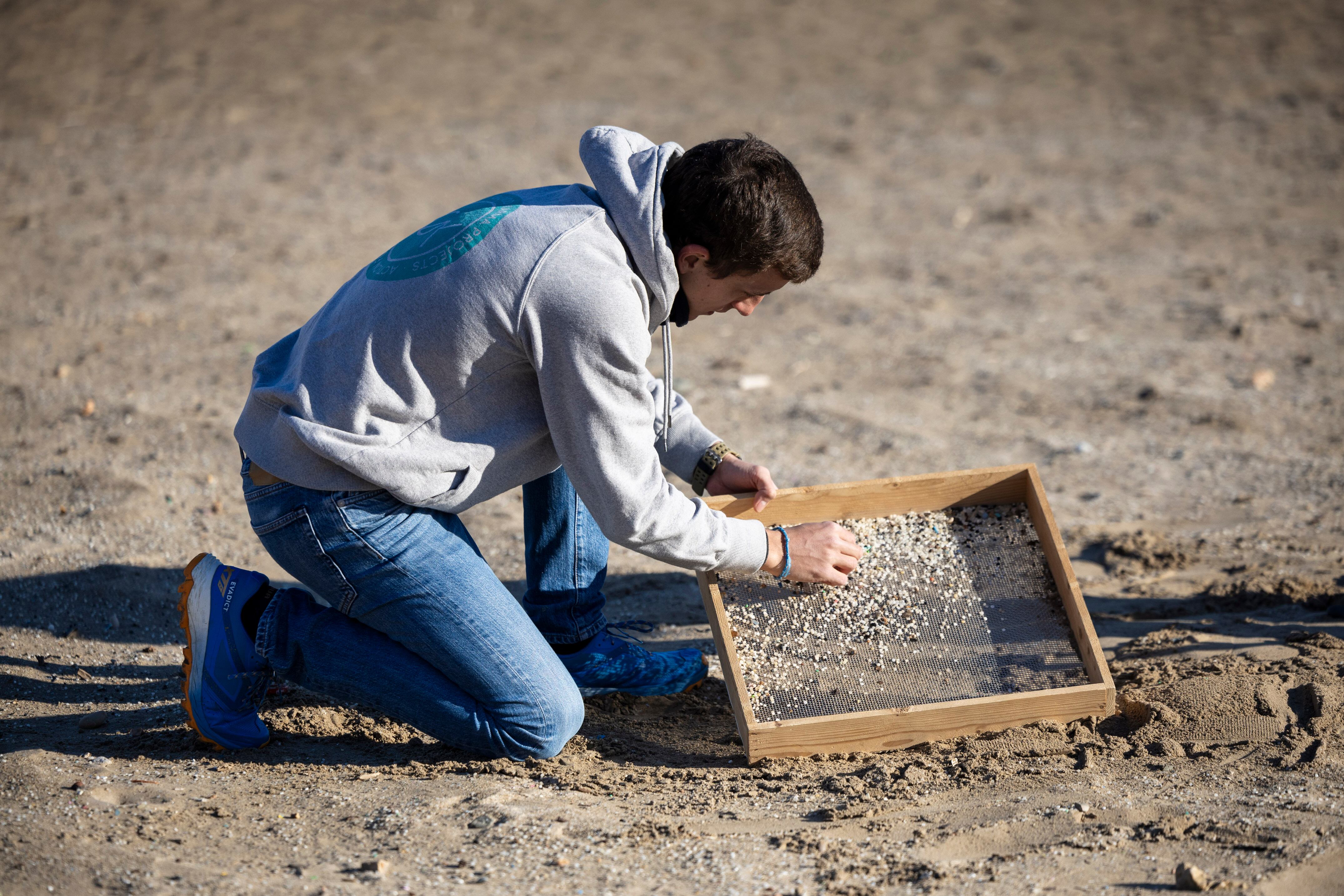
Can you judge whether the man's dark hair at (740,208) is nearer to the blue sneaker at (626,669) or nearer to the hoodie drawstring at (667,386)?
the hoodie drawstring at (667,386)

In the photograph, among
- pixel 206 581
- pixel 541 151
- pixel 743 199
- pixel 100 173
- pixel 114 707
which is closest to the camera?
pixel 743 199

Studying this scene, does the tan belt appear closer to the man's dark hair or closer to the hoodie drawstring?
the hoodie drawstring

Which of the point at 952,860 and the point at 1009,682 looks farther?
the point at 1009,682

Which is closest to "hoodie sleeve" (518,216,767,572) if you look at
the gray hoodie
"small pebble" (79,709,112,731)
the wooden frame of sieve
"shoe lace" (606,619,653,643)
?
the gray hoodie

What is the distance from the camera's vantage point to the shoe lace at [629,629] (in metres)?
3.16

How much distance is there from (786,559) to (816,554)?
0.24ft

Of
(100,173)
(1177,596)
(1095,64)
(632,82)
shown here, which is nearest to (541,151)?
(632,82)

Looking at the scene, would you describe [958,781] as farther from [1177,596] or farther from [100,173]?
[100,173]

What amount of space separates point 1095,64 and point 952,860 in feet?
26.7

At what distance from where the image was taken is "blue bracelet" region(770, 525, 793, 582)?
2.69m

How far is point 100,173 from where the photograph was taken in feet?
23.0

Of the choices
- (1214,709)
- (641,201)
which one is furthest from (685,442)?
(1214,709)

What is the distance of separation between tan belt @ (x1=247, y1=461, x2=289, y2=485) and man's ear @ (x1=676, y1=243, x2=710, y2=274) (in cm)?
98

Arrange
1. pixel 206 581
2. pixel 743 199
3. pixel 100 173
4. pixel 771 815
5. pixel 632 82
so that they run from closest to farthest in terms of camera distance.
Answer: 1. pixel 743 199
2. pixel 771 815
3. pixel 206 581
4. pixel 100 173
5. pixel 632 82
